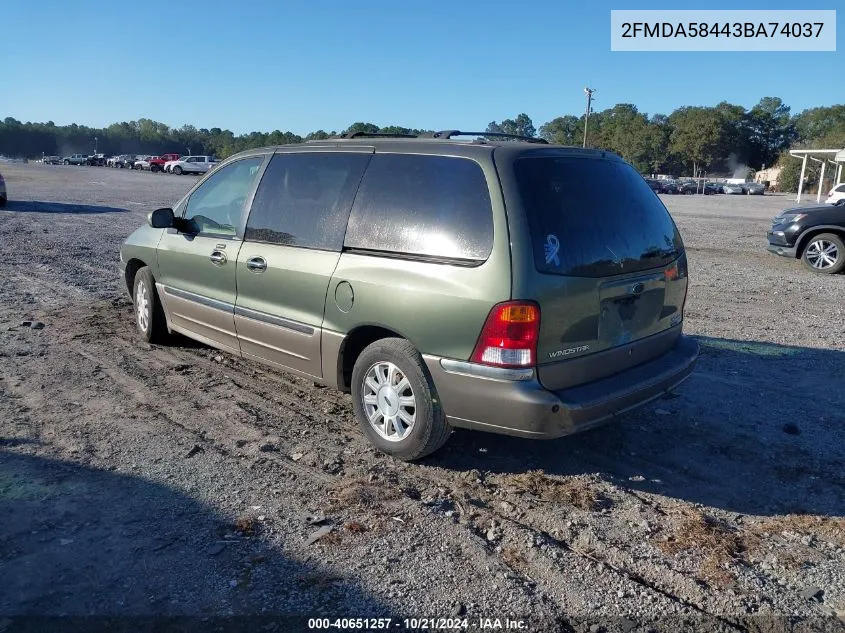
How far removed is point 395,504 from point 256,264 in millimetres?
2141

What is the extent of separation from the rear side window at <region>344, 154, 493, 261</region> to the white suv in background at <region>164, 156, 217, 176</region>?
183ft

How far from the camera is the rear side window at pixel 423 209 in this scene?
3.80 metres

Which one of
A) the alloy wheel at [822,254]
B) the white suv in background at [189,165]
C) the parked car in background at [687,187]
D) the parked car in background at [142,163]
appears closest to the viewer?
the alloy wheel at [822,254]

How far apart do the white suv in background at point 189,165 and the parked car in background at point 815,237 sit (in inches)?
2008

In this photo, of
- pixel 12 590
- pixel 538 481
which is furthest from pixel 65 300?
pixel 538 481

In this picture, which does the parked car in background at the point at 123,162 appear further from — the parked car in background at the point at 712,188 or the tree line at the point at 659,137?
the parked car in background at the point at 712,188

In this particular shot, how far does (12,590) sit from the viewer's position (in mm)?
2885

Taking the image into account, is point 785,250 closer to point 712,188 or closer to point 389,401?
point 389,401

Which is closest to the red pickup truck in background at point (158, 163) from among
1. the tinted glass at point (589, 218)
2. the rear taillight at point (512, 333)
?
the tinted glass at point (589, 218)

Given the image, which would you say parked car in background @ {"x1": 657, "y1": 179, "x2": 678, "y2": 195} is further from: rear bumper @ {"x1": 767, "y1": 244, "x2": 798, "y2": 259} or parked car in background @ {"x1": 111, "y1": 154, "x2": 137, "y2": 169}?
rear bumper @ {"x1": 767, "y1": 244, "x2": 798, "y2": 259}

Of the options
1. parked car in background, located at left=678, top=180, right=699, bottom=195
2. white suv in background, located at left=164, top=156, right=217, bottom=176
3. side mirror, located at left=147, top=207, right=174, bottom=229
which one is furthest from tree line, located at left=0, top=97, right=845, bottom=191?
side mirror, located at left=147, top=207, right=174, bottom=229

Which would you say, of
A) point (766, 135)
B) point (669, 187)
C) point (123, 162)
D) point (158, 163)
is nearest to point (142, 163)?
point (158, 163)

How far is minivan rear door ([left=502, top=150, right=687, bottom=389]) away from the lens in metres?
3.67

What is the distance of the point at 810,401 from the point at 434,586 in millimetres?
3797
